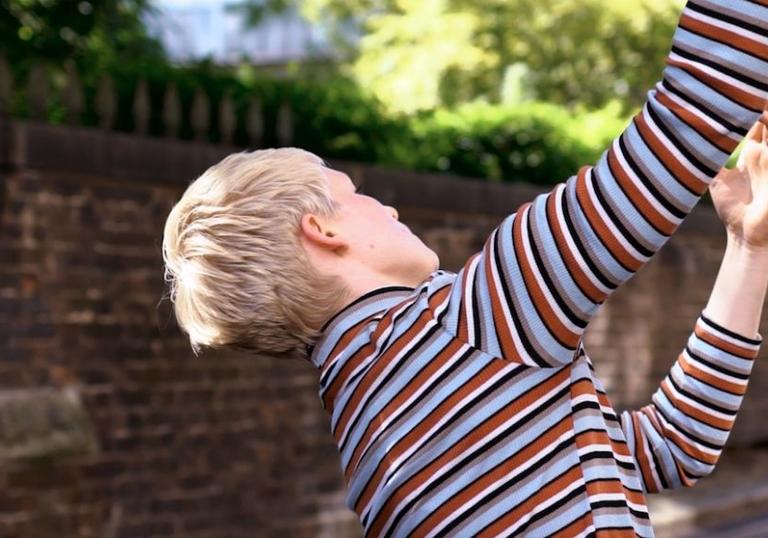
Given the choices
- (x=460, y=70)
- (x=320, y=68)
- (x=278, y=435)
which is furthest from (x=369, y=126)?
(x=320, y=68)

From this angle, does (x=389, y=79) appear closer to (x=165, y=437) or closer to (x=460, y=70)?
(x=460, y=70)

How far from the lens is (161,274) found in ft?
19.6

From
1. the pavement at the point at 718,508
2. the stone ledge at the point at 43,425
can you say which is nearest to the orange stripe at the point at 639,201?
the stone ledge at the point at 43,425

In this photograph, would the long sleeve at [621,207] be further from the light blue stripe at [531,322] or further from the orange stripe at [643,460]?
the orange stripe at [643,460]

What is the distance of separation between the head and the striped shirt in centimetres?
5

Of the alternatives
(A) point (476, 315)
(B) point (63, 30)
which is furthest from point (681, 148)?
(B) point (63, 30)

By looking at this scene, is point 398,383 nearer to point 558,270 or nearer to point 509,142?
point 558,270

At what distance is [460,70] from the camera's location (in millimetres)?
21297

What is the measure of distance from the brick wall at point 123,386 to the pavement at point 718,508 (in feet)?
8.82

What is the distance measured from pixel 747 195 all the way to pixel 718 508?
744cm

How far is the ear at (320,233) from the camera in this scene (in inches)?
73.2

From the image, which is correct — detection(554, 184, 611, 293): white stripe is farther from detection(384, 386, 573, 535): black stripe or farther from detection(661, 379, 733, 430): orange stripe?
detection(661, 379, 733, 430): orange stripe

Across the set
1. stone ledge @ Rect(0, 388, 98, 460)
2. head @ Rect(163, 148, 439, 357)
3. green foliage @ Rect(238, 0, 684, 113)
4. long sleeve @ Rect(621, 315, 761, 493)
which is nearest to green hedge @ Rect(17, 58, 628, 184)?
stone ledge @ Rect(0, 388, 98, 460)

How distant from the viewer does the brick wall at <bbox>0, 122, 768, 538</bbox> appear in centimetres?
533
